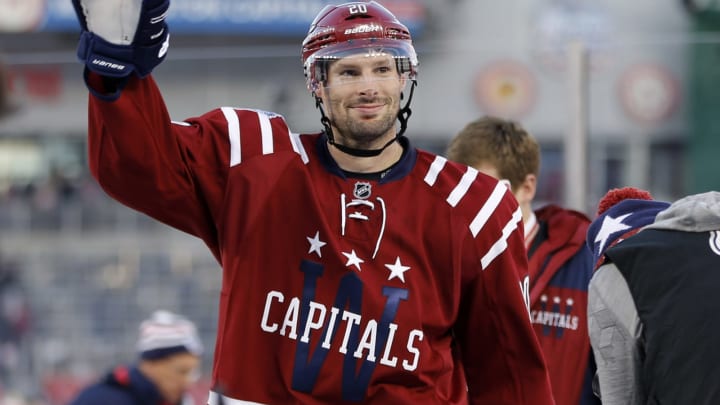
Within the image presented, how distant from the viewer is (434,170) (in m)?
2.59

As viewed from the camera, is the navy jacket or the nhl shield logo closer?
the nhl shield logo

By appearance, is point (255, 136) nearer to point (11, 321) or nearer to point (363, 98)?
point (363, 98)

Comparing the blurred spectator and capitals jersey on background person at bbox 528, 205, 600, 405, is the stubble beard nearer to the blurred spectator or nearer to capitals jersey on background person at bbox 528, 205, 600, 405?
capitals jersey on background person at bbox 528, 205, 600, 405

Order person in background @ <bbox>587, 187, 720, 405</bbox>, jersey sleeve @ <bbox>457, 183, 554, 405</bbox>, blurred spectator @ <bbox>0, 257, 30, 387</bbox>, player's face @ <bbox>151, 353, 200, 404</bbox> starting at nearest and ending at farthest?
1. person in background @ <bbox>587, 187, 720, 405</bbox>
2. jersey sleeve @ <bbox>457, 183, 554, 405</bbox>
3. player's face @ <bbox>151, 353, 200, 404</bbox>
4. blurred spectator @ <bbox>0, 257, 30, 387</bbox>

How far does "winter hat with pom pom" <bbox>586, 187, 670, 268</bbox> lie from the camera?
2.63m

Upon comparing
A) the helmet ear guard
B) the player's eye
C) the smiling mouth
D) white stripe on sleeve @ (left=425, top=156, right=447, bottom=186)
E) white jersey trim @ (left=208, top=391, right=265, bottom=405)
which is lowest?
white jersey trim @ (left=208, top=391, right=265, bottom=405)

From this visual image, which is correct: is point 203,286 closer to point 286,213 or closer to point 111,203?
Answer: point 111,203

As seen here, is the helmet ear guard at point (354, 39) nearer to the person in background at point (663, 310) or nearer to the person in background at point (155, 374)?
the person in background at point (663, 310)

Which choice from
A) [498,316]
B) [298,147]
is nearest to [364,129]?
[298,147]

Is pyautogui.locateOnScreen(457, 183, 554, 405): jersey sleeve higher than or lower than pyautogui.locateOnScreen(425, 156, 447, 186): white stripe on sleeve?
lower

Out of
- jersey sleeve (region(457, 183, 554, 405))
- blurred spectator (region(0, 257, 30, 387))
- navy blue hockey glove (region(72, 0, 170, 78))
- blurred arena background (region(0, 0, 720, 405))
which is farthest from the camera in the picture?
blurred spectator (region(0, 257, 30, 387))

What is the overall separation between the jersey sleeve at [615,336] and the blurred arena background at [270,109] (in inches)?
96.8

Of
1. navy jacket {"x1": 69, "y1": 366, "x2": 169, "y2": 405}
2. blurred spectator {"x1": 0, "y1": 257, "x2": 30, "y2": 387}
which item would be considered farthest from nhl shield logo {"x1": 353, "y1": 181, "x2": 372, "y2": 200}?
blurred spectator {"x1": 0, "y1": 257, "x2": 30, "y2": 387}

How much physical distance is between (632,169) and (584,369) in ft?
9.97
